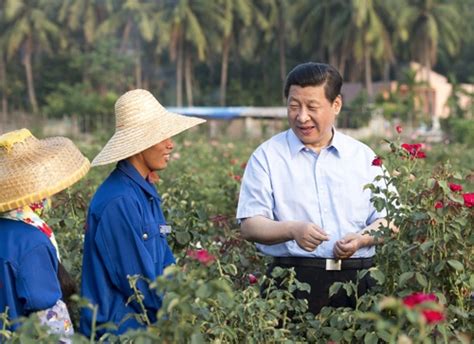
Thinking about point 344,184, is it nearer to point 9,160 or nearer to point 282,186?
point 282,186

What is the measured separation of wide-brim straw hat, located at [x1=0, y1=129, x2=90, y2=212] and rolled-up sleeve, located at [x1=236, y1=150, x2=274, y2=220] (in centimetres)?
50

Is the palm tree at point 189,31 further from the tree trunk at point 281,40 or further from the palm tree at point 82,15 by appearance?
the palm tree at point 82,15

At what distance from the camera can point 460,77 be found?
49.3m

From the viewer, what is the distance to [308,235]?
2.87 metres

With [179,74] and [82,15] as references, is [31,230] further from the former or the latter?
[82,15]

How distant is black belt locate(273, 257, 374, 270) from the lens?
3.11 m

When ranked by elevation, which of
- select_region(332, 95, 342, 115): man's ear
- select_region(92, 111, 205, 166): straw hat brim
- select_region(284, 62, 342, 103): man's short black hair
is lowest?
select_region(92, 111, 205, 166): straw hat brim

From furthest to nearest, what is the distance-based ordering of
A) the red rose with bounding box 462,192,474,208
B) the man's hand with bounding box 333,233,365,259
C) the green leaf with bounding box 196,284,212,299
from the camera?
1. the man's hand with bounding box 333,233,365,259
2. the red rose with bounding box 462,192,474,208
3. the green leaf with bounding box 196,284,212,299

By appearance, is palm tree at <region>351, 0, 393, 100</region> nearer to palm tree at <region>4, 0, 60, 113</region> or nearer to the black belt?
palm tree at <region>4, 0, 60, 113</region>

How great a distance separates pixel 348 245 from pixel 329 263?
0.44 ft

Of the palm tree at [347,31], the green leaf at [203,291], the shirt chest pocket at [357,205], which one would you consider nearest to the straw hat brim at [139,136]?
the shirt chest pocket at [357,205]

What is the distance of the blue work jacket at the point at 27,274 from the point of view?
2.66 metres

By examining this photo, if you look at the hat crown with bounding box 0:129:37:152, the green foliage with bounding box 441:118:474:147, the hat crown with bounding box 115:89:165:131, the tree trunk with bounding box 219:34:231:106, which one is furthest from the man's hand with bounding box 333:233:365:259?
the tree trunk with bounding box 219:34:231:106

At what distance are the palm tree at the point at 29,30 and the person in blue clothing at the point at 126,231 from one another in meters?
43.4
